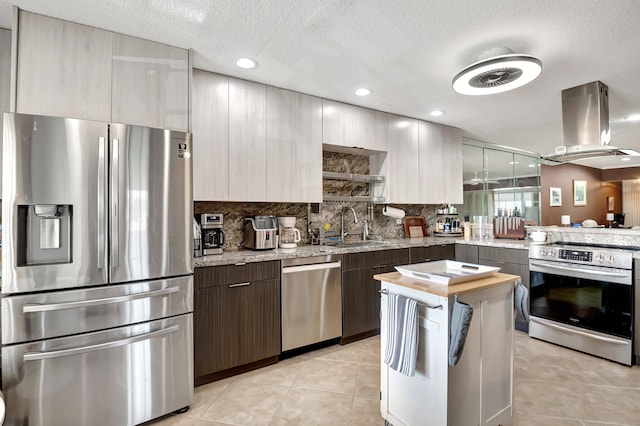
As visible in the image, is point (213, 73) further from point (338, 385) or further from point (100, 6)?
point (338, 385)

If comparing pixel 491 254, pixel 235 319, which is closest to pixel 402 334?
pixel 235 319

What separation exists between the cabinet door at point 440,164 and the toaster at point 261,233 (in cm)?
217

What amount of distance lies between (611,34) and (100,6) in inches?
130

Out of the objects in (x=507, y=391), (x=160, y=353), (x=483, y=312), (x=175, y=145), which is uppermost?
(x=175, y=145)

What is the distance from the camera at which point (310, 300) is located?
112 inches

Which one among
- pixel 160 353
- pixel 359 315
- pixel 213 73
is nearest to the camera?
pixel 160 353

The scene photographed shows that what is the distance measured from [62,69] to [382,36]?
2092mm

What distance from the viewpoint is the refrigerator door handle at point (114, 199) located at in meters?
1.85

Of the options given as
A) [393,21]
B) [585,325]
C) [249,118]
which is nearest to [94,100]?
[249,118]

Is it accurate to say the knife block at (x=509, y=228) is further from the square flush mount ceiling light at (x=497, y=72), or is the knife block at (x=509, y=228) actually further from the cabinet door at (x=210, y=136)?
the cabinet door at (x=210, y=136)

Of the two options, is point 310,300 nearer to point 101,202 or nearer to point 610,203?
point 101,202

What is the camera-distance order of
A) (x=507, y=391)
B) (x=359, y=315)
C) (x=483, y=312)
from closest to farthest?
(x=483, y=312)
(x=507, y=391)
(x=359, y=315)

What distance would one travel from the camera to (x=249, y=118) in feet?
9.21

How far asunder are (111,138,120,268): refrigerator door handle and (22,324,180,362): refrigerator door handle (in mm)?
463
